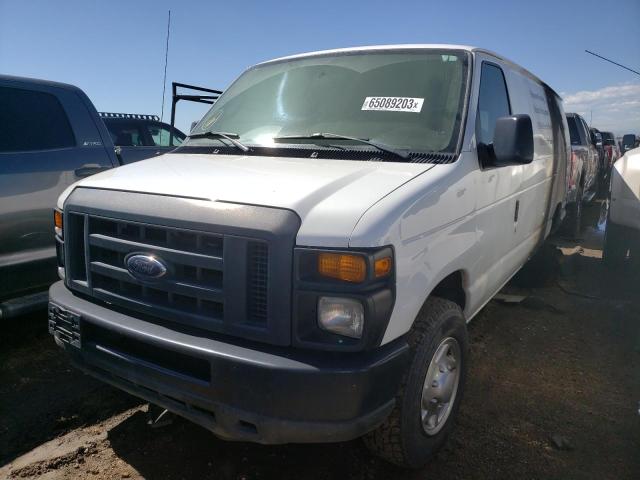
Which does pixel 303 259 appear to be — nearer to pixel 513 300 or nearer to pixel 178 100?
pixel 513 300

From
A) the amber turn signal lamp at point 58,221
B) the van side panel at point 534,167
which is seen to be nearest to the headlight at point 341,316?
the amber turn signal lamp at point 58,221

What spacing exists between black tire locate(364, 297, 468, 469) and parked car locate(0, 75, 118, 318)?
8.71 ft

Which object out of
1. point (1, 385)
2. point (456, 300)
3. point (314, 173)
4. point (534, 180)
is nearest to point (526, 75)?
point (534, 180)

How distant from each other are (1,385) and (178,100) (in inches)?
167

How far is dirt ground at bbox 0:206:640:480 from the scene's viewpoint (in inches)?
99.9

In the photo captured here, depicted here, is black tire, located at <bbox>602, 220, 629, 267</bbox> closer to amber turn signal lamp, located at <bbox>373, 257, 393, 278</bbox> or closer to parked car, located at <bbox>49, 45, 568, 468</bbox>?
parked car, located at <bbox>49, 45, 568, 468</bbox>

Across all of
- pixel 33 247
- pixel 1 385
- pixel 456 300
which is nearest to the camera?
pixel 456 300

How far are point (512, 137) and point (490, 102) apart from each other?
2.07 feet

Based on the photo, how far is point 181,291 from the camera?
2154 millimetres

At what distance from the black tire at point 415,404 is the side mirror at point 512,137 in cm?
91

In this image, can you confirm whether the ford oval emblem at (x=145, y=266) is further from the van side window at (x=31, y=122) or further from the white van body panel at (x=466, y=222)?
the van side window at (x=31, y=122)

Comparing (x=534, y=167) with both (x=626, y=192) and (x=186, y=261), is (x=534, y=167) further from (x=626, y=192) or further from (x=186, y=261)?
(x=186, y=261)

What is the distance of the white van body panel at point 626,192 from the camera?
525 centimetres

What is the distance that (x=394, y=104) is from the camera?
9.51ft
